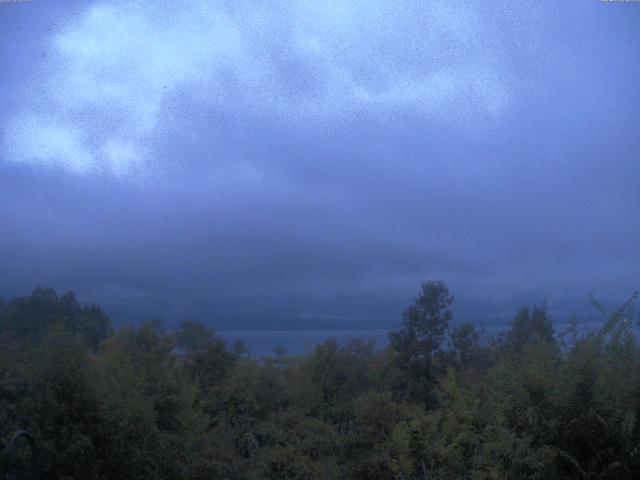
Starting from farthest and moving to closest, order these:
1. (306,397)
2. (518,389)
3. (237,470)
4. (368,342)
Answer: (368,342) < (306,397) < (237,470) < (518,389)

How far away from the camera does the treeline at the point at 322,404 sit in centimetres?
841

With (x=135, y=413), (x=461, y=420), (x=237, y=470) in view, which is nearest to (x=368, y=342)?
(x=237, y=470)

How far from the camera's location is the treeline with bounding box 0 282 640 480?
27.6 feet

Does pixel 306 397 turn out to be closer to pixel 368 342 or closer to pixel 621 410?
pixel 368 342

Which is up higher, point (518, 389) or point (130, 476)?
point (518, 389)

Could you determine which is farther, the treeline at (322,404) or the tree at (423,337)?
the tree at (423,337)

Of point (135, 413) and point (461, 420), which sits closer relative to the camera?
point (135, 413)

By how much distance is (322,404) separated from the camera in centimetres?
2533

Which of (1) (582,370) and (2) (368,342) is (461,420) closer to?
(1) (582,370)

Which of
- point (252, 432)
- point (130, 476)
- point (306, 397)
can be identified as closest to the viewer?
point (130, 476)

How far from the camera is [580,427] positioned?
8.27 m

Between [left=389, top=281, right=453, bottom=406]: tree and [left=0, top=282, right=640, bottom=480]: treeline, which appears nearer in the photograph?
[left=0, top=282, right=640, bottom=480]: treeline

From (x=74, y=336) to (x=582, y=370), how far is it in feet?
30.9

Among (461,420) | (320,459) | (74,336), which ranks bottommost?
(320,459)
